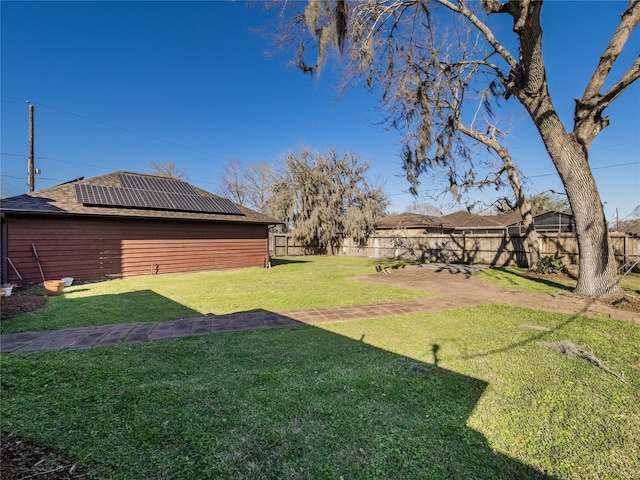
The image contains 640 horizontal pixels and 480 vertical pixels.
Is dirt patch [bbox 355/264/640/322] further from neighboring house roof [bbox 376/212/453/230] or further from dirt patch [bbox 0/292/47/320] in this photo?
neighboring house roof [bbox 376/212/453/230]

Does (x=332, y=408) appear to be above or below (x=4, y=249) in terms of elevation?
below

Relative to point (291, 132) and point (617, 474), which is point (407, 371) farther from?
point (291, 132)

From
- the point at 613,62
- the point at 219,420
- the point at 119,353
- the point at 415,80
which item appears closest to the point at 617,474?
the point at 219,420

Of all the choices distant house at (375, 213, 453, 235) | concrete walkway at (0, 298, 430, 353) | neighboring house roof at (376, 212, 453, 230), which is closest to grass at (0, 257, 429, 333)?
concrete walkway at (0, 298, 430, 353)

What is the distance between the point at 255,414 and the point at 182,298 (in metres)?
4.68

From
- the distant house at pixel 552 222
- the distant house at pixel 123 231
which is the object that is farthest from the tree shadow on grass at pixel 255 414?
the distant house at pixel 552 222

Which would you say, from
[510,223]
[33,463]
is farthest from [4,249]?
[510,223]

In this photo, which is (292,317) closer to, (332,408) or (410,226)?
(332,408)

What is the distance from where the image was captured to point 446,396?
87.8 inches

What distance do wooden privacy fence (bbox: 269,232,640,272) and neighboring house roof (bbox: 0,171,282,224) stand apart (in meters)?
7.02

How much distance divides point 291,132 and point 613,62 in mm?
16835

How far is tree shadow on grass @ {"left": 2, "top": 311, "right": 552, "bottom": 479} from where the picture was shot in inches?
60.9

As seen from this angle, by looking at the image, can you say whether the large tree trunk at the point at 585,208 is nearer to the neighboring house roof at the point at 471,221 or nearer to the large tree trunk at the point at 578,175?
the large tree trunk at the point at 578,175

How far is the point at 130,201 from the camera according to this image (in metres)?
9.73
